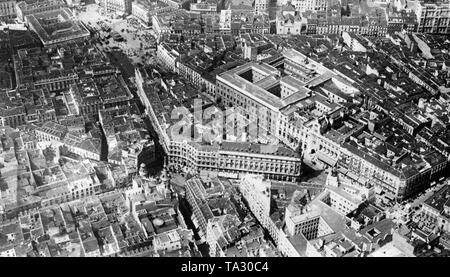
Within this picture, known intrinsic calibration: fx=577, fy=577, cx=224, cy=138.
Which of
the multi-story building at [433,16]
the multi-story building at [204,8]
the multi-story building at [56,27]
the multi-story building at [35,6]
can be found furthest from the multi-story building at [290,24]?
the multi-story building at [35,6]

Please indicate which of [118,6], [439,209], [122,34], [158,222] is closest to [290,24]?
[122,34]

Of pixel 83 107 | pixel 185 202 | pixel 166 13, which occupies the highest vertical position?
pixel 166 13

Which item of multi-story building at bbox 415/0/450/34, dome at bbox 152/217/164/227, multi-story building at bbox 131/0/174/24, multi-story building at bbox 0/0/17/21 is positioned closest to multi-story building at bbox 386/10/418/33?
multi-story building at bbox 415/0/450/34

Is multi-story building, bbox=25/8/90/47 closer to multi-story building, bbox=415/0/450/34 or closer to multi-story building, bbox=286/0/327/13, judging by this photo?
multi-story building, bbox=286/0/327/13

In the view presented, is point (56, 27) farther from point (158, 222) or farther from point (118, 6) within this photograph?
point (158, 222)

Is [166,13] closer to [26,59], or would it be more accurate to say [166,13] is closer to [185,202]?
[26,59]

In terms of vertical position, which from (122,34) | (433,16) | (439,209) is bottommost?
(439,209)

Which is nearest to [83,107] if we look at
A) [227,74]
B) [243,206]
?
[227,74]

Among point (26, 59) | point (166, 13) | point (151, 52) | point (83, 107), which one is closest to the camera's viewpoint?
point (83, 107)
